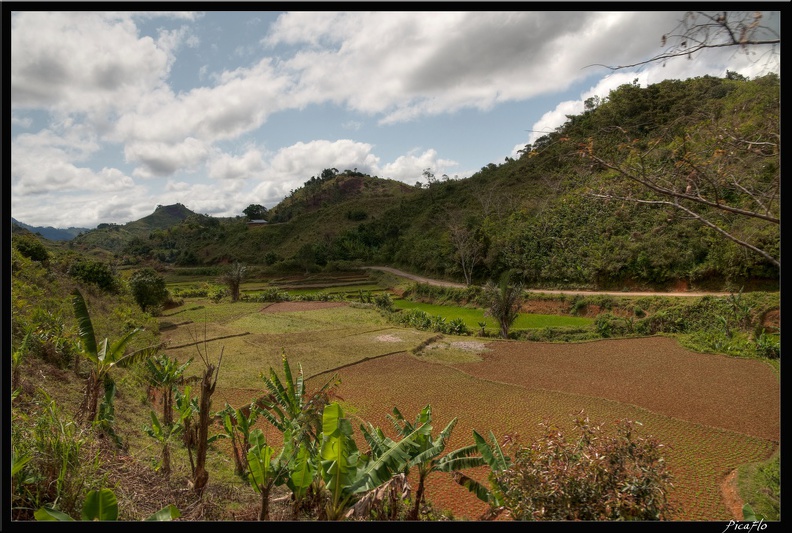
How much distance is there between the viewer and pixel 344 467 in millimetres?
3533

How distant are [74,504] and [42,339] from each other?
582 centimetres

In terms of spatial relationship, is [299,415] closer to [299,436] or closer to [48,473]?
[299,436]

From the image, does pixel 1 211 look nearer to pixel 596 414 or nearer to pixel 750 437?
pixel 596 414

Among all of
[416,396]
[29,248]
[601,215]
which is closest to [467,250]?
[601,215]

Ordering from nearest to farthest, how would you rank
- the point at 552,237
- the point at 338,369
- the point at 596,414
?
the point at 596,414, the point at 338,369, the point at 552,237

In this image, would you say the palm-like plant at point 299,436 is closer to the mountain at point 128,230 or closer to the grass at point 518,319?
the grass at point 518,319

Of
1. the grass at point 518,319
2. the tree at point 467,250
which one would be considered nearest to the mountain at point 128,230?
the tree at point 467,250

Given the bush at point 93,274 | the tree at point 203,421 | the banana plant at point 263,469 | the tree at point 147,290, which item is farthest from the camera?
the tree at point 147,290

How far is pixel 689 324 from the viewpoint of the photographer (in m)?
16.3

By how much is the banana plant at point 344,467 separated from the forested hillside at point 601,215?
3.23m

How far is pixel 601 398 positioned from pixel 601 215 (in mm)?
19692

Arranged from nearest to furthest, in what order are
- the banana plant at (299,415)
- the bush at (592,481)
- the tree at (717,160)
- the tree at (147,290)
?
the bush at (592,481), the tree at (717,160), the banana plant at (299,415), the tree at (147,290)

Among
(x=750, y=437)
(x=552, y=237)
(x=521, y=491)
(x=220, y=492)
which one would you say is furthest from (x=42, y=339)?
(x=552, y=237)

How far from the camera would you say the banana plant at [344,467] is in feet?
11.5
